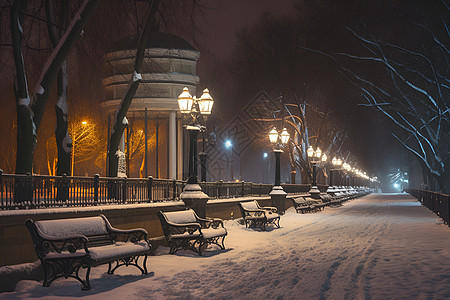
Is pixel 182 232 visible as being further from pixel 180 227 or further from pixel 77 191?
pixel 77 191

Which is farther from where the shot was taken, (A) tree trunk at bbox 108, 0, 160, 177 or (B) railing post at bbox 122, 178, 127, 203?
(A) tree trunk at bbox 108, 0, 160, 177

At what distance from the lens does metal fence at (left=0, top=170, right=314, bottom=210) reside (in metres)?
10.8

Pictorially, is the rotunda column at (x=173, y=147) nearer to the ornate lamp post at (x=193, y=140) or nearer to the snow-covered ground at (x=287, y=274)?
the ornate lamp post at (x=193, y=140)

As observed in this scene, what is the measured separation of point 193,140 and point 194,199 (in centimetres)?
211

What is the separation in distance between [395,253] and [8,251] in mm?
8852

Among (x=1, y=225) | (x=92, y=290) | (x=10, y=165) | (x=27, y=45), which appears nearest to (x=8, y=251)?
(x=1, y=225)

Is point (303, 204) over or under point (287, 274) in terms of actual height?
over

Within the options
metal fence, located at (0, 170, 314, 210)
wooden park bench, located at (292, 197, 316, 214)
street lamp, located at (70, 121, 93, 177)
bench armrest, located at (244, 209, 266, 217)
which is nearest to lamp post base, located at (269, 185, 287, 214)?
wooden park bench, located at (292, 197, 316, 214)

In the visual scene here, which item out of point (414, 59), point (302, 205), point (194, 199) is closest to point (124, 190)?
point (194, 199)

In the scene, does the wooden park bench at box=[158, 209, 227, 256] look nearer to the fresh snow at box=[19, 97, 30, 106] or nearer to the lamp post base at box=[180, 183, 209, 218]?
the lamp post base at box=[180, 183, 209, 218]

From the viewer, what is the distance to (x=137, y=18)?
14594 mm

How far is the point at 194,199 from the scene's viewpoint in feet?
54.3

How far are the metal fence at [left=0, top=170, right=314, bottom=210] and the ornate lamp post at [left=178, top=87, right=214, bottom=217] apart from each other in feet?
2.92

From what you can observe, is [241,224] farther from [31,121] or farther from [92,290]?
[92,290]
